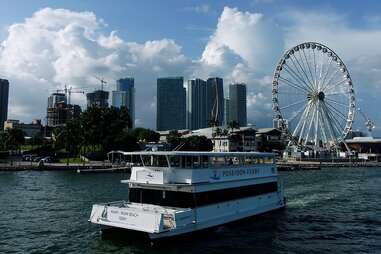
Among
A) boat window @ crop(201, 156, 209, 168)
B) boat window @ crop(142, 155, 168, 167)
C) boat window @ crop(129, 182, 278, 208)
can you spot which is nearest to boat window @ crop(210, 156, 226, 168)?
boat window @ crop(201, 156, 209, 168)

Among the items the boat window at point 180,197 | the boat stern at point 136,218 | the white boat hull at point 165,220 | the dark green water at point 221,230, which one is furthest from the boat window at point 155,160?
the dark green water at point 221,230

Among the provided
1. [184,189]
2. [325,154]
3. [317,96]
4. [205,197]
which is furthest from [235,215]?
[325,154]

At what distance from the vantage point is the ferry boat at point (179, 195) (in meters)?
26.5

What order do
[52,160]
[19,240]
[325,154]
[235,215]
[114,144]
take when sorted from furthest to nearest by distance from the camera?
[325,154]
[114,144]
[52,160]
[235,215]
[19,240]

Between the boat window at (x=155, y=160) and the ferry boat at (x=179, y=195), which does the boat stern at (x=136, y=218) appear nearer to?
the ferry boat at (x=179, y=195)

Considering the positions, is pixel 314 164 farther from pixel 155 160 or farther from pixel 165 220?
pixel 165 220

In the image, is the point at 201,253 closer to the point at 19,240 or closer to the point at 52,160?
the point at 19,240

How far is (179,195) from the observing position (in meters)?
29.0

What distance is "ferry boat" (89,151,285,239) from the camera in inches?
1045

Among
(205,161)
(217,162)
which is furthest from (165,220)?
(217,162)

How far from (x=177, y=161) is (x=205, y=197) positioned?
3366 millimetres

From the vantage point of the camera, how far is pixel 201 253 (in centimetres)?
2569

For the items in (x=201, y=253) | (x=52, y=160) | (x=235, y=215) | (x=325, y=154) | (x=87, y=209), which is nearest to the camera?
(x=201, y=253)

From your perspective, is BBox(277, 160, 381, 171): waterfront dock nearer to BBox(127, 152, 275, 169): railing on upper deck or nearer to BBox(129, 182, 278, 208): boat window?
BBox(127, 152, 275, 169): railing on upper deck
